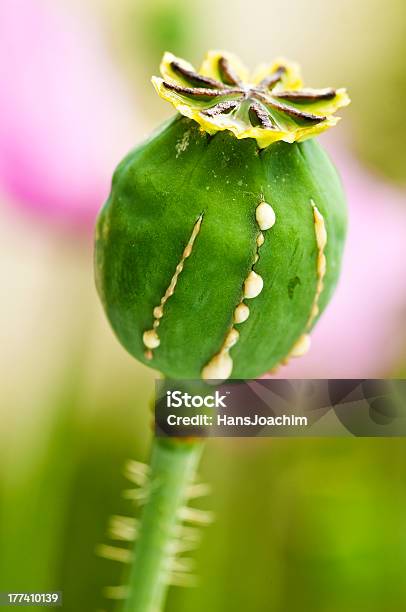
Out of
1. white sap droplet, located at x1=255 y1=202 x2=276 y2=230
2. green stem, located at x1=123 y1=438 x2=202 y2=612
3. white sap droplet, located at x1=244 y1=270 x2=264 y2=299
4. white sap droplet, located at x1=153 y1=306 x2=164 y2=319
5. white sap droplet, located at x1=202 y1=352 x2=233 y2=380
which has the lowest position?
green stem, located at x1=123 y1=438 x2=202 y2=612

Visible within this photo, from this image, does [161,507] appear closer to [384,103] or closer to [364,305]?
[364,305]

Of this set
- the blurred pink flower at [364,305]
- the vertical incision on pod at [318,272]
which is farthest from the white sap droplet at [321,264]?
the blurred pink flower at [364,305]

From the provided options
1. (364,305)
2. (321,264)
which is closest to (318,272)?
(321,264)

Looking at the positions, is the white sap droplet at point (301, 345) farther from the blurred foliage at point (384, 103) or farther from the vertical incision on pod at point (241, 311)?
the blurred foliage at point (384, 103)

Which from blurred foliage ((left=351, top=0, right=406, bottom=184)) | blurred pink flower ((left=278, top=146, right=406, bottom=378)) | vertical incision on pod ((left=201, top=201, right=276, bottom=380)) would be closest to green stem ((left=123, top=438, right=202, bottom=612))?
vertical incision on pod ((left=201, top=201, right=276, bottom=380))

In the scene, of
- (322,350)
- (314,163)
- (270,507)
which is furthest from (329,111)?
(270,507)

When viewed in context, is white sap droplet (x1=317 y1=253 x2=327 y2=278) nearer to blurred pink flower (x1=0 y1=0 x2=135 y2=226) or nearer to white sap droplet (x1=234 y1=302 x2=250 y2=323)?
white sap droplet (x1=234 y1=302 x2=250 y2=323)

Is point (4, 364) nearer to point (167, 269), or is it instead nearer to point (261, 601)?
point (261, 601)
